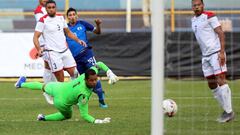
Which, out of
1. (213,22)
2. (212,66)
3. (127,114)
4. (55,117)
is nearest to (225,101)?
(212,66)

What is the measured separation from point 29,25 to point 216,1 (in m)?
10.7

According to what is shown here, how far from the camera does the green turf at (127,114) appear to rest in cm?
1083

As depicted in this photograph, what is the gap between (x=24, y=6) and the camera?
2483 centimetres

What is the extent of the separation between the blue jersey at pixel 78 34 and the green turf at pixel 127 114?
1145 mm

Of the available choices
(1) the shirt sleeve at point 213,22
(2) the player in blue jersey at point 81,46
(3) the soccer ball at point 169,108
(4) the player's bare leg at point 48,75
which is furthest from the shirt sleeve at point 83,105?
(4) the player's bare leg at point 48,75

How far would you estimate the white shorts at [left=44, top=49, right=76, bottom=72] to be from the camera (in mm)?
15219

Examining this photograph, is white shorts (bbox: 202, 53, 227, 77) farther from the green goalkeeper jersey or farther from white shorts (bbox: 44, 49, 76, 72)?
white shorts (bbox: 44, 49, 76, 72)

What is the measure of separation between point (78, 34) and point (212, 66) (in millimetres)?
3675

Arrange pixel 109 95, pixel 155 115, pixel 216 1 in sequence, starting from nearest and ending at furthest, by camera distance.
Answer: pixel 155 115, pixel 216 1, pixel 109 95

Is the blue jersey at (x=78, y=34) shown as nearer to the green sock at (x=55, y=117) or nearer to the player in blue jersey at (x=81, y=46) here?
the player in blue jersey at (x=81, y=46)

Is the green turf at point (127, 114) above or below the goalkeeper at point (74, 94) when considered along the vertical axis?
below

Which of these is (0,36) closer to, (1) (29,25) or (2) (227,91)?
(1) (29,25)

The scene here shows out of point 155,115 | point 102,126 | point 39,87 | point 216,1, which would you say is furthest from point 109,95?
point 155,115

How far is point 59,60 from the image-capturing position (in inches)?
600
